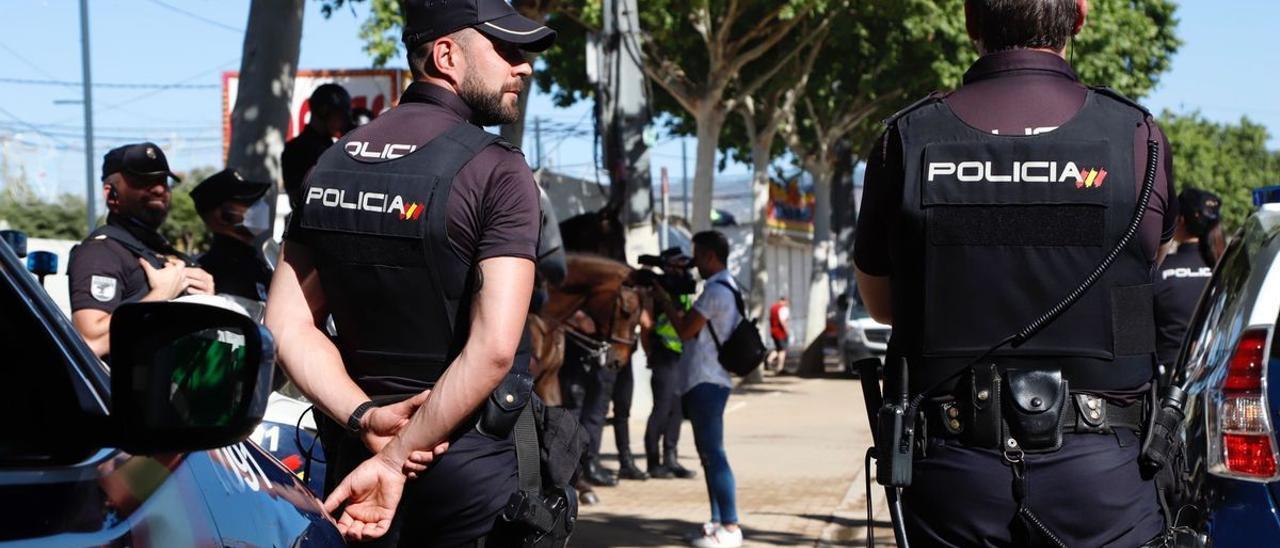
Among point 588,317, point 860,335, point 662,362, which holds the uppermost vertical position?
point 588,317

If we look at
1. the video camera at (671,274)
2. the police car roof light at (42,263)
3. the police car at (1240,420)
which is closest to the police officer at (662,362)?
the video camera at (671,274)

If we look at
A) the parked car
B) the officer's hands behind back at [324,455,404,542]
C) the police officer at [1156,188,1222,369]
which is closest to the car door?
→ the officer's hands behind back at [324,455,404,542]

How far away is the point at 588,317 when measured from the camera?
40.8 ft

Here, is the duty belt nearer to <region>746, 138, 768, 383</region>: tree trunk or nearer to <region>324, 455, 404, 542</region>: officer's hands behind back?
<region>324, 455, 404, 542</region>: officer's hands behind back

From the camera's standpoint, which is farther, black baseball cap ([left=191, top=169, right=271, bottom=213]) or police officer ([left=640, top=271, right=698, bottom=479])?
police officer ([left=640, top=271, right=698, bottom=479])

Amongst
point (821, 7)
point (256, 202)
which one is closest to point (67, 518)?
point (256, 202)

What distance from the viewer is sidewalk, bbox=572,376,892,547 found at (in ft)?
32.8

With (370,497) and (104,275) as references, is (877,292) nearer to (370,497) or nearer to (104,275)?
(370,497)

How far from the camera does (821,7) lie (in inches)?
952

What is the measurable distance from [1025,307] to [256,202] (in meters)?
5.09

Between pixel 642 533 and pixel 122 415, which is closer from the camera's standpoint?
pixel 122 415

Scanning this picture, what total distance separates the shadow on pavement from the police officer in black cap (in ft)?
9.29

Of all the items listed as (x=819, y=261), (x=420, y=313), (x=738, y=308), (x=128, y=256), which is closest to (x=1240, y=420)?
(x=420, y=313)

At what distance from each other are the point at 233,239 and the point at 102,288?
1.47m
